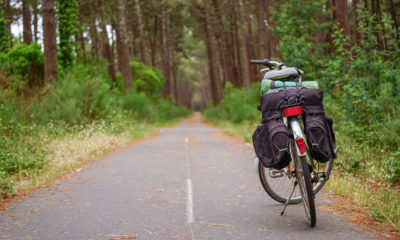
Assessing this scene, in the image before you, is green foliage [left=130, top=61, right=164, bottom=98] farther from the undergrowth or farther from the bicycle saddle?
the bicycle saddle

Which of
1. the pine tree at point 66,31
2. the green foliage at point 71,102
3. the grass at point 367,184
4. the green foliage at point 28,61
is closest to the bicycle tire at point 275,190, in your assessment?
the grass at point 367,184

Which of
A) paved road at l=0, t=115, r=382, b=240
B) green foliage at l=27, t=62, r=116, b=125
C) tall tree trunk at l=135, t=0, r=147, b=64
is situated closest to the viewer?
paved road at l=0, t=115, r=382, b=240

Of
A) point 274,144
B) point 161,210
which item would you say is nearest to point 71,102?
point 161,210

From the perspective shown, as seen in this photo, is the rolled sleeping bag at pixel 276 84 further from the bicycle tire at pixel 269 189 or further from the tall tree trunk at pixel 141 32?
the tall tree trunk at pixel 141 32

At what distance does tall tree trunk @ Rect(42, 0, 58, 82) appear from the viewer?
15883 millimetres

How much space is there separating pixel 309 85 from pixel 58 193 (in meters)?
4.63

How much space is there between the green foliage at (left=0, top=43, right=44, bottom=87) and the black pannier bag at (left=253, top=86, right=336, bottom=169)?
13.6 meters

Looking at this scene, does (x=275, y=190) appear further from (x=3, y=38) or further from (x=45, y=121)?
(x=3, y=38)

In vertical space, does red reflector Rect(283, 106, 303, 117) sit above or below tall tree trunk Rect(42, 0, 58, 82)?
below

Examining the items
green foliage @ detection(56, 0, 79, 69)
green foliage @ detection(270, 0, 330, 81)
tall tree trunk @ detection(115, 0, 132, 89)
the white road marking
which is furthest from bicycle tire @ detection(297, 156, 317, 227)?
tall tree trunk @ detection(115, 0, 132, 89)

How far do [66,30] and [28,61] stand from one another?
3.24m

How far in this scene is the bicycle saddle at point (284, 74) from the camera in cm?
529

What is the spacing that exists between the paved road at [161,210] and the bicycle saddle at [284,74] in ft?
6.03

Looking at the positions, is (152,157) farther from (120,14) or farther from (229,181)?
(120,14)
